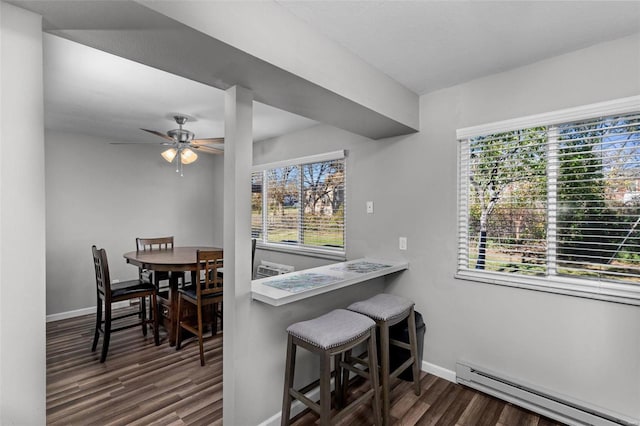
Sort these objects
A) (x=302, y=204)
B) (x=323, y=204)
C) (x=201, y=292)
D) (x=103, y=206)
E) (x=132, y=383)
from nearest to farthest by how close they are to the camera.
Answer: (x=132, y=383) → (x=201, y=292) → (x=323, y=204) → (x=302, y=204) → (x=103, y=206)

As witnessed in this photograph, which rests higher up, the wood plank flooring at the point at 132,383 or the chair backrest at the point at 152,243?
Answer: the chair backrest at the point at 152,243

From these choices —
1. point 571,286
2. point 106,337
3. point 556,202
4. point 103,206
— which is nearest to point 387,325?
point 571,286

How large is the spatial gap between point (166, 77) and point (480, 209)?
261cm

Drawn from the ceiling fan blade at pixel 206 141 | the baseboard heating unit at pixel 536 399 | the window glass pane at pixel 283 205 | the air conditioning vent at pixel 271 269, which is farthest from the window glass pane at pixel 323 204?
the baseboard heating unit at pixel 536 399

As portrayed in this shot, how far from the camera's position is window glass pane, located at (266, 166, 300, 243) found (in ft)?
13.1

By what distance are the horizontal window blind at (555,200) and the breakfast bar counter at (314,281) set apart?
67cm

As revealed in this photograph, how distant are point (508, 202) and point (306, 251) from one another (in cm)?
221

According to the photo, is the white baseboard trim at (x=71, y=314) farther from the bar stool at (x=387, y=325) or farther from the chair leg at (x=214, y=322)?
the bar stool at (x=387, y=325)

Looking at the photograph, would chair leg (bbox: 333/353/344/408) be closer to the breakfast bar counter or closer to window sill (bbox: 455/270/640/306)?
the breakfast bar counter

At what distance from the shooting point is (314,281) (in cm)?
211

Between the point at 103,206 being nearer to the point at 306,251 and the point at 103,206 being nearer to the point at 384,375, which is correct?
the point at 306,251

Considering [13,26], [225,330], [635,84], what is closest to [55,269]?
[225,330]

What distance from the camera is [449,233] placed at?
249 centimetres

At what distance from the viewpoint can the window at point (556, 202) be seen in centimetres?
185
